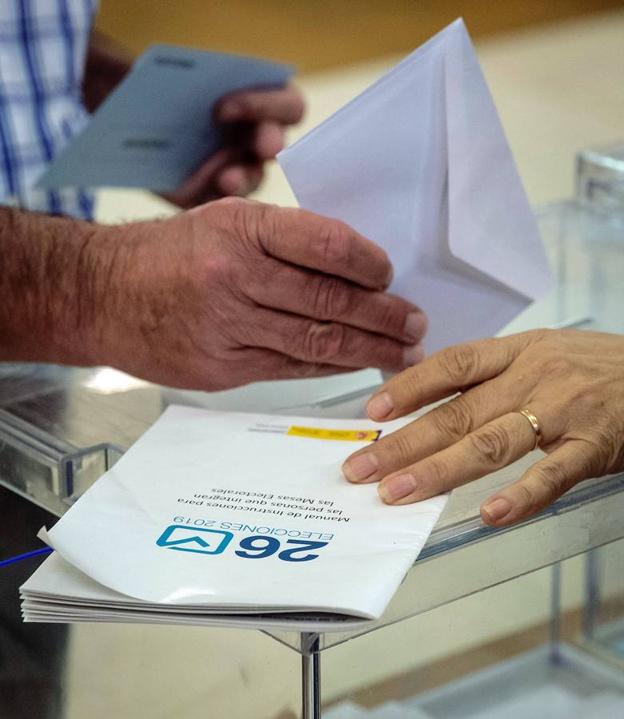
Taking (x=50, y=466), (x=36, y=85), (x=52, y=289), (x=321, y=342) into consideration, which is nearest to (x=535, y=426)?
(x=321, y=342)

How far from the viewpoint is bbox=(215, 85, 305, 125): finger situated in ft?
5.33

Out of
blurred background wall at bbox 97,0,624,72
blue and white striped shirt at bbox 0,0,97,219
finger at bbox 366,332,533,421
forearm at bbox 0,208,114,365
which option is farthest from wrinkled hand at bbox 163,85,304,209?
blurred background wall at bbox 97,0,624,72

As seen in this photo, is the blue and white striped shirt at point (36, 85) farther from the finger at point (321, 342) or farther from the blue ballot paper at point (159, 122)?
the finger at point (321, 342)

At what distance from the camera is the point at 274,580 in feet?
2.49

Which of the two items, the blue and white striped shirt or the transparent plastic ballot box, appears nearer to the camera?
the transparent plastic ballot box

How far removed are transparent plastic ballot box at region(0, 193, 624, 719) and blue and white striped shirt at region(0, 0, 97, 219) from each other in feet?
2.02

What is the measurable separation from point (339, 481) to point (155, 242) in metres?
0.32

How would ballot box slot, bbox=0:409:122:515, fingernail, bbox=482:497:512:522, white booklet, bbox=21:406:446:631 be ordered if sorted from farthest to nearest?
ballot box slot, bbox=0:409:122:515
fingernail, bbox=482:497:512:522
white booklet, bbox=21:406:446:631

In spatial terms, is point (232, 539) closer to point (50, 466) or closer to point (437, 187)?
point (50, 466)

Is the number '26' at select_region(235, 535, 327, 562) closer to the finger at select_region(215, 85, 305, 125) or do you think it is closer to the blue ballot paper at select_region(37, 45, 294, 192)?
the blue ballot paper at select_region(37, 45, 294, 192)

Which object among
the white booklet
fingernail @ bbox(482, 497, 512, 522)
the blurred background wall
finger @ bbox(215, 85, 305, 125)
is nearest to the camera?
the white booklet

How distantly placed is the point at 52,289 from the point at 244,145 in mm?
594

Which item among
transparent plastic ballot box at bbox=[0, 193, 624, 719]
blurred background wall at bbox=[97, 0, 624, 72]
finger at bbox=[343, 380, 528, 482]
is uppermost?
finger at bbox=[343, 380, 528, 482]

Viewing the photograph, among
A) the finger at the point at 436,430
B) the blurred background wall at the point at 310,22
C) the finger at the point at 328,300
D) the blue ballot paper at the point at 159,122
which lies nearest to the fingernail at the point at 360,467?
the finger at the point at 436,430
